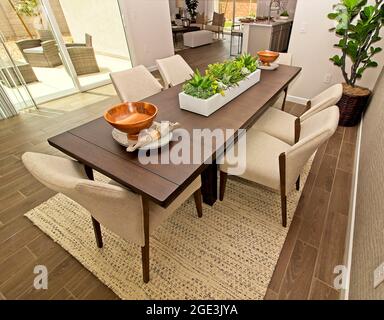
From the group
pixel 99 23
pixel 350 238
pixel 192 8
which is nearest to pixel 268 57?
pixel 350 238

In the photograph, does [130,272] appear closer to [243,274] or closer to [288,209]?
[243,274]

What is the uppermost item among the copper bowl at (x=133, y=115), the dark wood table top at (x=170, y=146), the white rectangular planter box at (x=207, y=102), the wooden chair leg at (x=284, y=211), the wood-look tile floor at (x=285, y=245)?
the copper bowl at (x=133, y=115)

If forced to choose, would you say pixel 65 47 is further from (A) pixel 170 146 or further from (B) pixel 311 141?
(B) pixel 311 141

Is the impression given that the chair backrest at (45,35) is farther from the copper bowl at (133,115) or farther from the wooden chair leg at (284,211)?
the wooden chair leg at (284,211)

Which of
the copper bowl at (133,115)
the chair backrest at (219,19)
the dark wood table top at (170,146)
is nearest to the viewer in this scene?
the dark wood table top at (170,146)

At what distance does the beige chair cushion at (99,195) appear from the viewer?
2.58 feet

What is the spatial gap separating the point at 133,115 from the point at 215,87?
1.82 feet

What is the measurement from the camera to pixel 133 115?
1.19 meters

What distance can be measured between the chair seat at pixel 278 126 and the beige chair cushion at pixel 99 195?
3.68ft

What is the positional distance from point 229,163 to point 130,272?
3.08ft

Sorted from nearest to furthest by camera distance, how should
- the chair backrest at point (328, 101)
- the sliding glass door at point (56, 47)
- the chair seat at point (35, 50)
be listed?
1. the chair backrest at point (328, 101)
2. the sliding glass door at point (56, 47)
3. the chair seat at point (35, 50)

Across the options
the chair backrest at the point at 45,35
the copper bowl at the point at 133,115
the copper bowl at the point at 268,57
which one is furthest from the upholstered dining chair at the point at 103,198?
the chair backrest at the point at 45,35

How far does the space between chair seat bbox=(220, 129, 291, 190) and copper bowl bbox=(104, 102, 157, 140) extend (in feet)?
2.01
